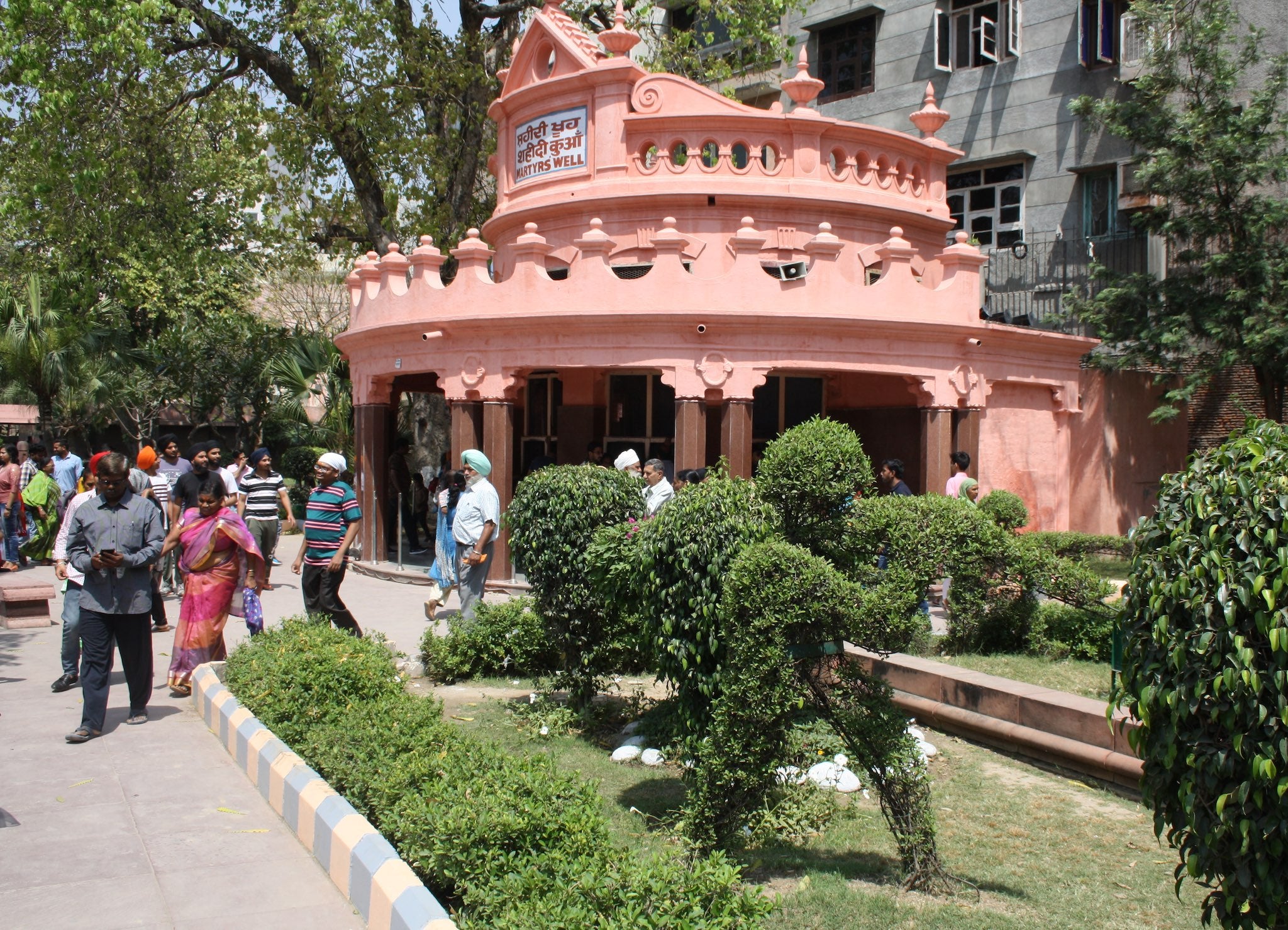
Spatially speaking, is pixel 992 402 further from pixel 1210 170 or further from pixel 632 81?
pixel 632 81

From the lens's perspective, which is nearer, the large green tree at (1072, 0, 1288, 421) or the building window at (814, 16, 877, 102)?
the large green tree at (1072, 0, 1288, 421)

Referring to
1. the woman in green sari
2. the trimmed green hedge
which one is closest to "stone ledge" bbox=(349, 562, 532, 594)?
the woman in green sari

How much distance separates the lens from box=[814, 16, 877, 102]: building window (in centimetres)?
2673

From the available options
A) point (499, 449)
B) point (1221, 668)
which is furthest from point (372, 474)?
point (1221, 668)

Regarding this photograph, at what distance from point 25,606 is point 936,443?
1026 centimetres

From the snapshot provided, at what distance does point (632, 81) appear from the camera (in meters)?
14.7

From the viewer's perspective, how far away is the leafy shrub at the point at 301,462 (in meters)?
26.4

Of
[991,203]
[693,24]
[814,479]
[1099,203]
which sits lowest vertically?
[814,479]

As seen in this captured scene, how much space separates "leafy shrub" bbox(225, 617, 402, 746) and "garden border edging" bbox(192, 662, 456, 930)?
13cm

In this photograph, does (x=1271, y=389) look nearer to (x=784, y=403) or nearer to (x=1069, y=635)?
(x=784, y=403)

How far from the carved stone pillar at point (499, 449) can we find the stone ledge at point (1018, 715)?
6.31 m

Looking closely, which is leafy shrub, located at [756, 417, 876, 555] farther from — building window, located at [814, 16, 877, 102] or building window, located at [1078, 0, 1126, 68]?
building window, located at [814, 16, 877, 102]

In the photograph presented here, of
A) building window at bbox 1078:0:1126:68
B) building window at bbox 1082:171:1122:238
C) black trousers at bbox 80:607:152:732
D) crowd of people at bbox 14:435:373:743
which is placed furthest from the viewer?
building window at bbox 1082:171:1122:238

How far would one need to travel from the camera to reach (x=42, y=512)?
1647 centimetres
